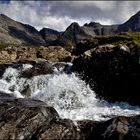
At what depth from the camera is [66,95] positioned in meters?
38.6

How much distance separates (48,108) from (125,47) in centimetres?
1915

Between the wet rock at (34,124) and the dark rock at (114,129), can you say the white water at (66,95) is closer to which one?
the dark rock at (114,129)

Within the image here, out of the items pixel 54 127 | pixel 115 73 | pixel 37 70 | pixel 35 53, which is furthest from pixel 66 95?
pixel 35 53

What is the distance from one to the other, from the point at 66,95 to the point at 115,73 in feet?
21.3

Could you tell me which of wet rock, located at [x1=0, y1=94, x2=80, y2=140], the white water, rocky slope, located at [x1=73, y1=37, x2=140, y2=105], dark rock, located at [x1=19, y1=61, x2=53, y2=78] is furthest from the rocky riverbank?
dark rock, located at [x1=19, y1=61, x2=53, y2=78]

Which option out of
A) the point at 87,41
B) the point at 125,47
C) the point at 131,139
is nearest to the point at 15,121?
the point at 131,139

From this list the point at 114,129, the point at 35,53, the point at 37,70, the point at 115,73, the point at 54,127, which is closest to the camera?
the point at 114,129

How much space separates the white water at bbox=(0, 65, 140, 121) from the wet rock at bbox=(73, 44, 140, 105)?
1.33m

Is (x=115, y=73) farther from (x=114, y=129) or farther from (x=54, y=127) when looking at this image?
(x=54, y=127)

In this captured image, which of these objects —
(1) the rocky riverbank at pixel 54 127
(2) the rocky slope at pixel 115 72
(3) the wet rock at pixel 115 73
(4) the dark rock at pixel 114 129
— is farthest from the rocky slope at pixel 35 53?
(4) the dark rock at pixel 114 129

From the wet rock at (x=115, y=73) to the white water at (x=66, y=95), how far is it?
1.33 metres

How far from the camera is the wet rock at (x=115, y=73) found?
3903cm

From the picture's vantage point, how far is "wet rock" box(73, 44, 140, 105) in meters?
39.0

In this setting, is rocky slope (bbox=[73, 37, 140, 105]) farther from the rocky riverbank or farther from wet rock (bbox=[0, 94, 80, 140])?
wet rock (bbox=[0, 94, 80, 140])
